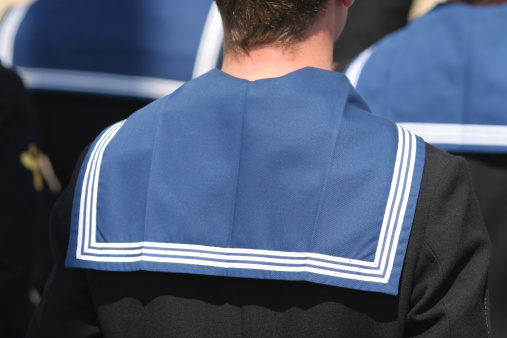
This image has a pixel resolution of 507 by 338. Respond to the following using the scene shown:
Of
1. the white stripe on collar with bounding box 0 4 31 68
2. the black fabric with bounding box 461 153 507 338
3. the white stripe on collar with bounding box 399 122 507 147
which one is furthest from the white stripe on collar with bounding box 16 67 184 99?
the black fabric with bounding box 461 153 507 338

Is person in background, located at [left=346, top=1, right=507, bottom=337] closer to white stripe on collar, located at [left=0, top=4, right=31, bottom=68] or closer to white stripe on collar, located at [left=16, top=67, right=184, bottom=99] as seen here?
white stripe on collar, located at [left=16, top=67, right=184, bottom=99]

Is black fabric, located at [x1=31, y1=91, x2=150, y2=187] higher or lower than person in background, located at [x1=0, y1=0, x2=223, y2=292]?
lower

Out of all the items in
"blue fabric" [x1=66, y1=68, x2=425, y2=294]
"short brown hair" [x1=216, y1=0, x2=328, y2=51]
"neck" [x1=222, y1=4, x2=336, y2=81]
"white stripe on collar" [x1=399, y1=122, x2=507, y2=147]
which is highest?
"short brown hair" [x1=216, y1=0, x2=328, y2=51]

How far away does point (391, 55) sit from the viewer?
210 centimetres

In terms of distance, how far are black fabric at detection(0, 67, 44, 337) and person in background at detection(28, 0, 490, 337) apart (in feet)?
2.67

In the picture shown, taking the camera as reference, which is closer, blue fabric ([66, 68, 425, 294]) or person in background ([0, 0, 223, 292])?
blue fabric ([66, 68, 425, 294])

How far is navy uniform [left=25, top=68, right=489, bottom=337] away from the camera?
1.19 meters

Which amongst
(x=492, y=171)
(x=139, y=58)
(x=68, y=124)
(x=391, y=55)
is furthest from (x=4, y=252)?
(x=492, y=171)

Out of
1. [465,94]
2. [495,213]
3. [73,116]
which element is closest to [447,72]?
[465,94]

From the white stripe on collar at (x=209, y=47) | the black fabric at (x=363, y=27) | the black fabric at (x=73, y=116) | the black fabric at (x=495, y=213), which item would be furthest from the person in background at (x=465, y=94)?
the black fabric at (x=73, y=116)

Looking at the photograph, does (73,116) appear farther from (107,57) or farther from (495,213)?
(495,213)

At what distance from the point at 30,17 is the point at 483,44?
5.48ft

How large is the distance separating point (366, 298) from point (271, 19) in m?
0.51

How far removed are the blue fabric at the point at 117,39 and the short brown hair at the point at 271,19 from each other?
1373 mm
